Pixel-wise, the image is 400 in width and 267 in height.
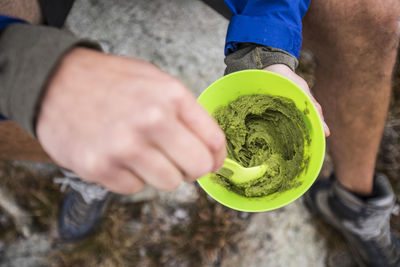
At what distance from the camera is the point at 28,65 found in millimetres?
535

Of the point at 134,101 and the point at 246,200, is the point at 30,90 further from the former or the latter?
the point at 246,200

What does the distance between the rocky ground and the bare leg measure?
55cm

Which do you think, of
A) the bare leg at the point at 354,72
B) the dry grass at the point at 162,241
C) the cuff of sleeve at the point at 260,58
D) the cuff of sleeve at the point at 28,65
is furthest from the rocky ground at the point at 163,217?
the cuff of sleeve at the point at 28,65

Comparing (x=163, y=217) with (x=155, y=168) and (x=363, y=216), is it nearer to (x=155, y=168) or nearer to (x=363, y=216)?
(x=363, y=216)

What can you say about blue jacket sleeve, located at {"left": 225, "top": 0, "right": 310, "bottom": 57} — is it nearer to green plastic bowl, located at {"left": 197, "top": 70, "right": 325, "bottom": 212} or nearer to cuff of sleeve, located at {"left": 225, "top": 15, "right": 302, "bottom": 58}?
cuff of sleeve, located at {"left": 225, "top": 15, "right": 302, "bottom": 58}

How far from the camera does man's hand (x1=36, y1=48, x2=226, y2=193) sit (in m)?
0.50

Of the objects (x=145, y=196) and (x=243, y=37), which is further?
(x=145, y=196)

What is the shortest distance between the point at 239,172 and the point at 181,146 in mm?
423

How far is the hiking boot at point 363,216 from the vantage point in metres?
1.55

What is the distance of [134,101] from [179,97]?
85 millimetres

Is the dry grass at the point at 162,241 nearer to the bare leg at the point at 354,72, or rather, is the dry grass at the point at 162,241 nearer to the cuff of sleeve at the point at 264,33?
the bare leg at the point at 354,72

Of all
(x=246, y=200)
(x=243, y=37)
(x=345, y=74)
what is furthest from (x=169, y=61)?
(x=246, y=200)

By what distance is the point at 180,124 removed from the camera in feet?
1.71

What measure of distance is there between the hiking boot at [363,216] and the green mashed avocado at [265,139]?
0.85m
